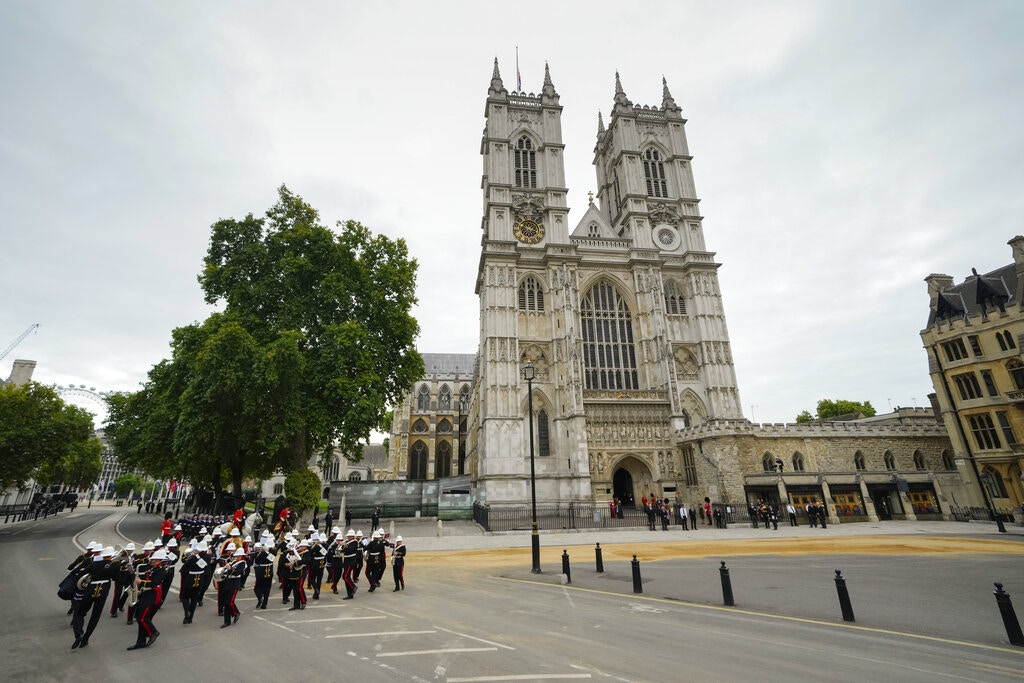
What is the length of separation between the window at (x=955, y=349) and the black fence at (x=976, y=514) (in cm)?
809

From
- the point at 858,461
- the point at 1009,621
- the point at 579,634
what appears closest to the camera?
the point at 1009,621

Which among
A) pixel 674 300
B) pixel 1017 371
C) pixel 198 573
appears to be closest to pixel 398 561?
pixel 198 573

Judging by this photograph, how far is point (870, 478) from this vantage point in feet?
79.9

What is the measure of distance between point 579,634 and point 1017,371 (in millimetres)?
29466

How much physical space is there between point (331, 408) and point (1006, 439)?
3387cm

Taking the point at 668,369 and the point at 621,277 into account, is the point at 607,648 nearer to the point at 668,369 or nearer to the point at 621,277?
the point at 668,369

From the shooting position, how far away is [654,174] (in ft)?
139

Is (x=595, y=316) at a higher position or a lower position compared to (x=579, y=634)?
higher

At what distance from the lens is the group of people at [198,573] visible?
261 inches

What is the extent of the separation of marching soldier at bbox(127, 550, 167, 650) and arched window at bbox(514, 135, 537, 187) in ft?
125

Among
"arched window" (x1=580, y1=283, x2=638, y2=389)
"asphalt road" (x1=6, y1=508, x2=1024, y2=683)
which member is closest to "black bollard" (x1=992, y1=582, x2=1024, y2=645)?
"asphalt road" (x1=6, y1=508, x2=1024, y2=683)

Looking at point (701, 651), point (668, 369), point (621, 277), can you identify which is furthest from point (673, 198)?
point (701, 651)

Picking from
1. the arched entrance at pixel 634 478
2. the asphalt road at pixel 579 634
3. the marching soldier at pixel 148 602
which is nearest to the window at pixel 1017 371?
the asphalt road at pixel 579 634

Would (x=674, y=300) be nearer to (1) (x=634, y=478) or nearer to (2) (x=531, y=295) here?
(2) (x=531, y=295)
